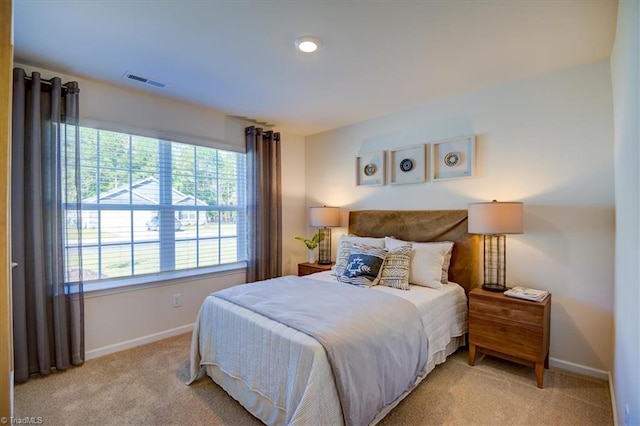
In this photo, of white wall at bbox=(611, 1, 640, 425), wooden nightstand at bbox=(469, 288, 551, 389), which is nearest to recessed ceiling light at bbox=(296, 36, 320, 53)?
white wall at bbox=(611, 1, 640, 425)

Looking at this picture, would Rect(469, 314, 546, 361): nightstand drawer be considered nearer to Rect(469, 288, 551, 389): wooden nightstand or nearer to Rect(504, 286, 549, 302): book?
Rect(469, 288, 551, 389): wooden nightstand

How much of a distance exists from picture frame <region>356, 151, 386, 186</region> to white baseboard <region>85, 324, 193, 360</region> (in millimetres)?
2616

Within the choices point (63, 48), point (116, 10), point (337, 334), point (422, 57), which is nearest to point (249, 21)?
point (116, 10)

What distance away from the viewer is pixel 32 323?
2375 millimetres

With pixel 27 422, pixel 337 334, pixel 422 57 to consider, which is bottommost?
pixel 27 422

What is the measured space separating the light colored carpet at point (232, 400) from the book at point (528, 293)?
0.63m

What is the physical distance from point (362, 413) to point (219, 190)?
2840 millimetres

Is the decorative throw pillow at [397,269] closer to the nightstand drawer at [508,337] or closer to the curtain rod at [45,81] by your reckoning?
the nightstand drawer at [508,337]

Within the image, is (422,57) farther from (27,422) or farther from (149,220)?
(27,422)

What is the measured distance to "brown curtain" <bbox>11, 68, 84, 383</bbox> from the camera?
90.1 inches

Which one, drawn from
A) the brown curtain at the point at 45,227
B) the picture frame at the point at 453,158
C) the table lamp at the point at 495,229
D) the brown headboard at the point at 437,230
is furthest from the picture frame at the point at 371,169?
the brown curtain at the point at 45,227

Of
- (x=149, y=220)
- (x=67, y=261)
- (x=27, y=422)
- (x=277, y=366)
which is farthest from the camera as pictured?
(x=149, y=220)

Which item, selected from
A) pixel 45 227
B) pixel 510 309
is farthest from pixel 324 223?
pixel 45 227

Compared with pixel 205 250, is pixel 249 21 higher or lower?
higher
